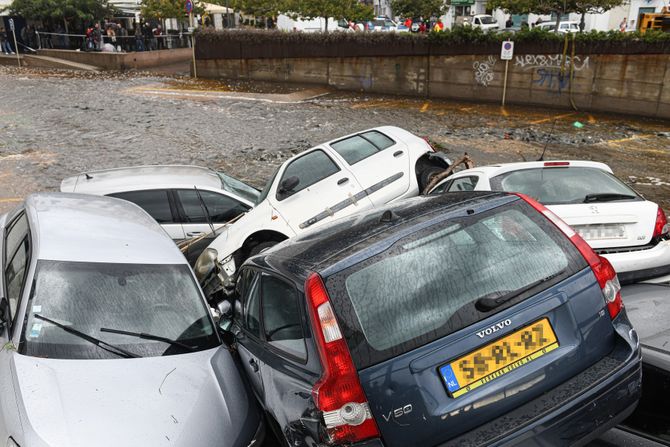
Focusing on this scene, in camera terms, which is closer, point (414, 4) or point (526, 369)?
point (526, 369)

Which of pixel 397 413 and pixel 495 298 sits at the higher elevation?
pixel 495 298

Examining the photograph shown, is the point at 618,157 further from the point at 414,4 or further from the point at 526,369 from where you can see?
the point at 414,4

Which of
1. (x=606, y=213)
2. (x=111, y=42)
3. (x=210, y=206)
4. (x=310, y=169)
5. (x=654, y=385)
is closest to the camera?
(x=654, y=385)

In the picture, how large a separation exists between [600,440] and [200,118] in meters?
16.9

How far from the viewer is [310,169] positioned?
714 cm

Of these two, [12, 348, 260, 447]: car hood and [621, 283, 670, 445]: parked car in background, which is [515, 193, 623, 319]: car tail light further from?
[12, 348, 260, 447]: car hood

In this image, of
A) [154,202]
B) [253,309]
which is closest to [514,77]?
[154,202]

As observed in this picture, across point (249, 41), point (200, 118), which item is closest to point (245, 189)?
point (200, 118)

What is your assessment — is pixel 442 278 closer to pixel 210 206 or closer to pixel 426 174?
pixel 426 174

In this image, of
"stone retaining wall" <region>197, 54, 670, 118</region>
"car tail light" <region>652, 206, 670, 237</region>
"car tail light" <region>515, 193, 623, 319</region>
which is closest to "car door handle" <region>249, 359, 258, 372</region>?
"car tail light" <region>515, 193, 623, 319</region>

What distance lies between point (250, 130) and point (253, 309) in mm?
13665

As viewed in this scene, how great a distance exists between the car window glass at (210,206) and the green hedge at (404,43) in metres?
14.7

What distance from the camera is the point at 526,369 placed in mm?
2814

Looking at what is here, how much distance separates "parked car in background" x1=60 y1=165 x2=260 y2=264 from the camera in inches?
302
